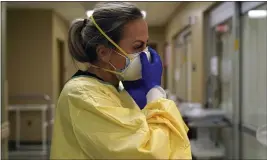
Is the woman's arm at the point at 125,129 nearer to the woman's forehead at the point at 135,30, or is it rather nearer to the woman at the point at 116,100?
the woman at the point at 116,100

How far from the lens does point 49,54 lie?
6.29 m

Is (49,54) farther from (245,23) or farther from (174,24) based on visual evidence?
(245,23)

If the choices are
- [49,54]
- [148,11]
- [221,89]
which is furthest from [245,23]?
[49,54]

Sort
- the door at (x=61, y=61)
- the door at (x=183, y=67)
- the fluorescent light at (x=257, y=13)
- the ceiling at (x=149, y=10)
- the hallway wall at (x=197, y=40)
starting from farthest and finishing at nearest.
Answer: the door at (x=61, y=61)
the ceiling at (x=149, y=10)
the door at (x=183, y=67)
the hallway wall at (x=197, y=40)
the fluorescent light at (x=257, y=13)

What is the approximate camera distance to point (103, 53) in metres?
1.14

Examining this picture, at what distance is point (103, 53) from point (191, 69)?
3.97 metres

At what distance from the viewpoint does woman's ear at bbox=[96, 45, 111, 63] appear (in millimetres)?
1126

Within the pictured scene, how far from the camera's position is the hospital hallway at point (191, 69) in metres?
2.88

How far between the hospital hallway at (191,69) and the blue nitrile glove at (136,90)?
5.0 inches

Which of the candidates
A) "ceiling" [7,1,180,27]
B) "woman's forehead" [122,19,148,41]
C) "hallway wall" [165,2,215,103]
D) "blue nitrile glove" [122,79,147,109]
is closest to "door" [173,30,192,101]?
"hallway wall" [165,2,215,103]

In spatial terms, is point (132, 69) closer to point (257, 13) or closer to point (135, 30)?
point (135, 30)

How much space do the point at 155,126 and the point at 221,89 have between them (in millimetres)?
2948

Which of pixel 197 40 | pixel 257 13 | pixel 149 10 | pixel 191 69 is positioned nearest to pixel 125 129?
pixel 257 13

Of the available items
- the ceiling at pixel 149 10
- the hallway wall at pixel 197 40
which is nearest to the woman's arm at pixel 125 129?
the hallway wall at pixel 197 40
